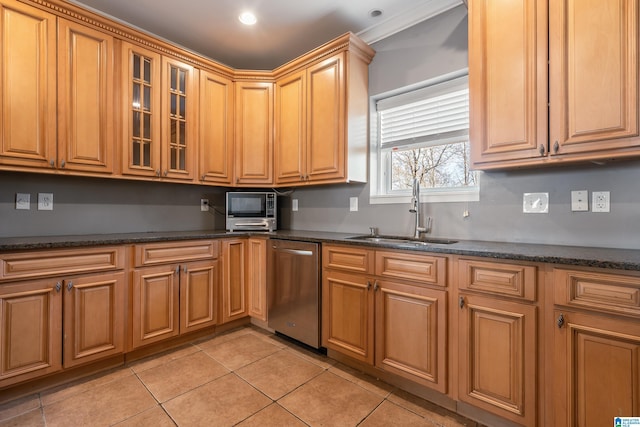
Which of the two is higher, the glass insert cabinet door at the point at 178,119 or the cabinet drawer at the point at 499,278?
the glass insert cabinet door at the point at 178,119

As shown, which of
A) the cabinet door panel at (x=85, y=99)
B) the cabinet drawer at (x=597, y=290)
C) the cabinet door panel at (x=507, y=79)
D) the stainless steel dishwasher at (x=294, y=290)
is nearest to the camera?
the cabinet drawer at (x=597, y=290)

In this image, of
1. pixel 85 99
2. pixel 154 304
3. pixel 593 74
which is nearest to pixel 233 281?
pixel 154 304

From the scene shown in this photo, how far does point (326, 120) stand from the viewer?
103 inches

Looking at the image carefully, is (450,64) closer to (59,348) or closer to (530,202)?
(530,202)

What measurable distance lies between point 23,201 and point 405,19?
3.23 meters

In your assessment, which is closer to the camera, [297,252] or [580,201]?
[580,201]

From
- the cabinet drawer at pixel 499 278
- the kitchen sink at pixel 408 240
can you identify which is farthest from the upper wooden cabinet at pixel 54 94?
the cabinet drawer at pixel 499 278

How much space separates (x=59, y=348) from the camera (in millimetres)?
1877

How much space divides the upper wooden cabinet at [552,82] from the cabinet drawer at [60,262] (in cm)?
251

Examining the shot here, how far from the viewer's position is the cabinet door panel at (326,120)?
98.9 inches

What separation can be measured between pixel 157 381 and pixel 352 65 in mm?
2778

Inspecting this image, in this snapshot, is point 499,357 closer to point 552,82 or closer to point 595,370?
point 595,370

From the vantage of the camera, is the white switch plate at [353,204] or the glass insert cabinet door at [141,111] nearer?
the glass insert cabinet door at [141,111]

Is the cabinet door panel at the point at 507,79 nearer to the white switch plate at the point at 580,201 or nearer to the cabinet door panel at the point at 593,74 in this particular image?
the cabinet door panel at the point at 593,74
